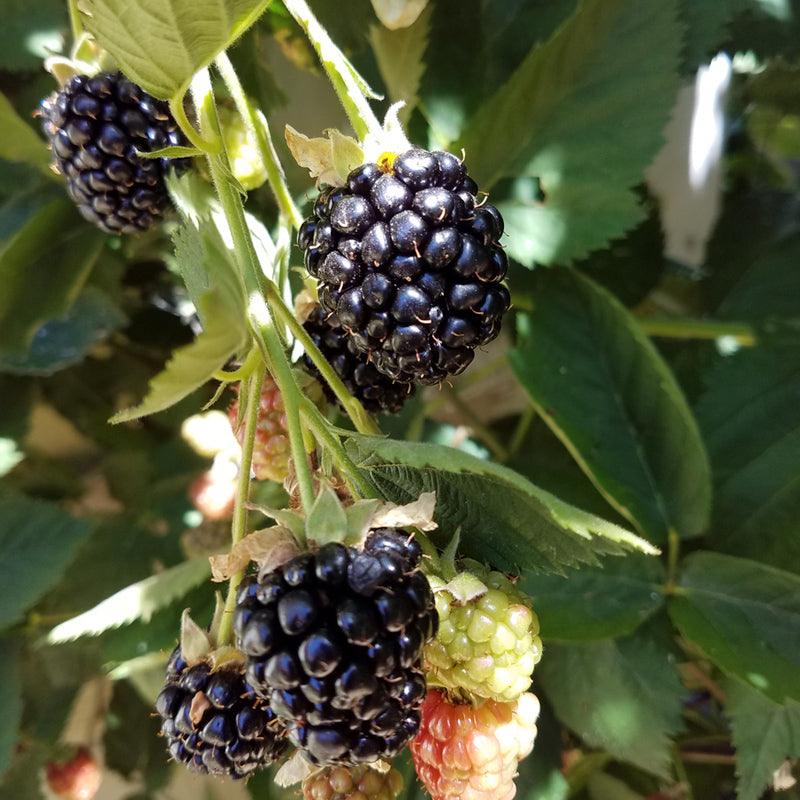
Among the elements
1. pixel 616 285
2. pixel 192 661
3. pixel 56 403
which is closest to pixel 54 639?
pixel 192 661

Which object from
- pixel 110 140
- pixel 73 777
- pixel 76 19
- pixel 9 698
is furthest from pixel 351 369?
pixel 73 777

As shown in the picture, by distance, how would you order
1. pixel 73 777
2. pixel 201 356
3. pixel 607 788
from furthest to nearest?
1. pixel 73 777
2. pixel 607 788
3. pixel 201 356

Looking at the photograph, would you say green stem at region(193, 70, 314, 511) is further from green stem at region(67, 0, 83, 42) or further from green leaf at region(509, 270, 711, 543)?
green leaf at region(509, 270, 711, 543)

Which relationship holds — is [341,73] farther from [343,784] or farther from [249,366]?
[343,784]

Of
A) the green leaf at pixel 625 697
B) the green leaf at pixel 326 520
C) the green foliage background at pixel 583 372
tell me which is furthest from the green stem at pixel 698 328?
the green leaf at pixel 326 520

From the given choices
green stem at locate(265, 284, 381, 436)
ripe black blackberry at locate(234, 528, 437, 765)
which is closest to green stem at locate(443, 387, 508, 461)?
green stem at locate(265, 284, 381, 436)

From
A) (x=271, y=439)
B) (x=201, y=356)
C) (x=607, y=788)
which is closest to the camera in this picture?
(x=201, y=356)

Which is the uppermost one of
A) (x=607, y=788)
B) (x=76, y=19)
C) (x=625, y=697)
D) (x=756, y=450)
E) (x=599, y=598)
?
(x=76, y=19)
